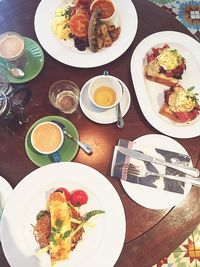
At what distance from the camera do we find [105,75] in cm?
148

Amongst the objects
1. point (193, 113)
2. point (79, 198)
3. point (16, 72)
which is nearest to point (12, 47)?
point (16, 72)

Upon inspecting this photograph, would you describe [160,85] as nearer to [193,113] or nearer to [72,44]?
[193,113]

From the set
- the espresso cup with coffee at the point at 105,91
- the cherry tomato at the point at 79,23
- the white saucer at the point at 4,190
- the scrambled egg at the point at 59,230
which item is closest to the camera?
the scrambled egg at the point at 59,230

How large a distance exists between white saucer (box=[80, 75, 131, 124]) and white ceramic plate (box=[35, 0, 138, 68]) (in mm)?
121

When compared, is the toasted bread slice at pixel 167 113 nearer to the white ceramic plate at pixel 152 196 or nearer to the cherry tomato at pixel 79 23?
the white ceramic plate at pixel 152 196

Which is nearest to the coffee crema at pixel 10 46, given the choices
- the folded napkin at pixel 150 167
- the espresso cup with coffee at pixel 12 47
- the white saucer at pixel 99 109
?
the espresso cup with coffee at pixel 12 47

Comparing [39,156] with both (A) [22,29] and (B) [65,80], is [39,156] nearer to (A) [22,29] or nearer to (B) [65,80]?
(B) [65,80]

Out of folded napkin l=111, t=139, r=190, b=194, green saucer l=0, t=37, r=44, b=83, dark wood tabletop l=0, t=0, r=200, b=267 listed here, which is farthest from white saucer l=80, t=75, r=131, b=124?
green saucer l=0, t=37, r=44, b=83

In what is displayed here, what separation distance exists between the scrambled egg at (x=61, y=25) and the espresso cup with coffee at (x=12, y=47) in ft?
0.56

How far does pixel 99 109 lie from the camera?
150 centimetres

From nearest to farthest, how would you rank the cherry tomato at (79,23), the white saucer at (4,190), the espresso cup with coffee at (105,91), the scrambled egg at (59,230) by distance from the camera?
the scrambled egg at (59,230)
the white saucer at (4,190)
the espresso cup with coffee at (105,91)
the cherry tomato at (79,23)

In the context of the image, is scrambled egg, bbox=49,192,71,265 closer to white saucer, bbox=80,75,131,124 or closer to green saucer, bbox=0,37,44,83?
white saucer, bbox=80,75,131,124

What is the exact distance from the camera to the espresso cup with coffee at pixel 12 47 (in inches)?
59.9

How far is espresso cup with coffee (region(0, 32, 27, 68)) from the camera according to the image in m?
1.52
